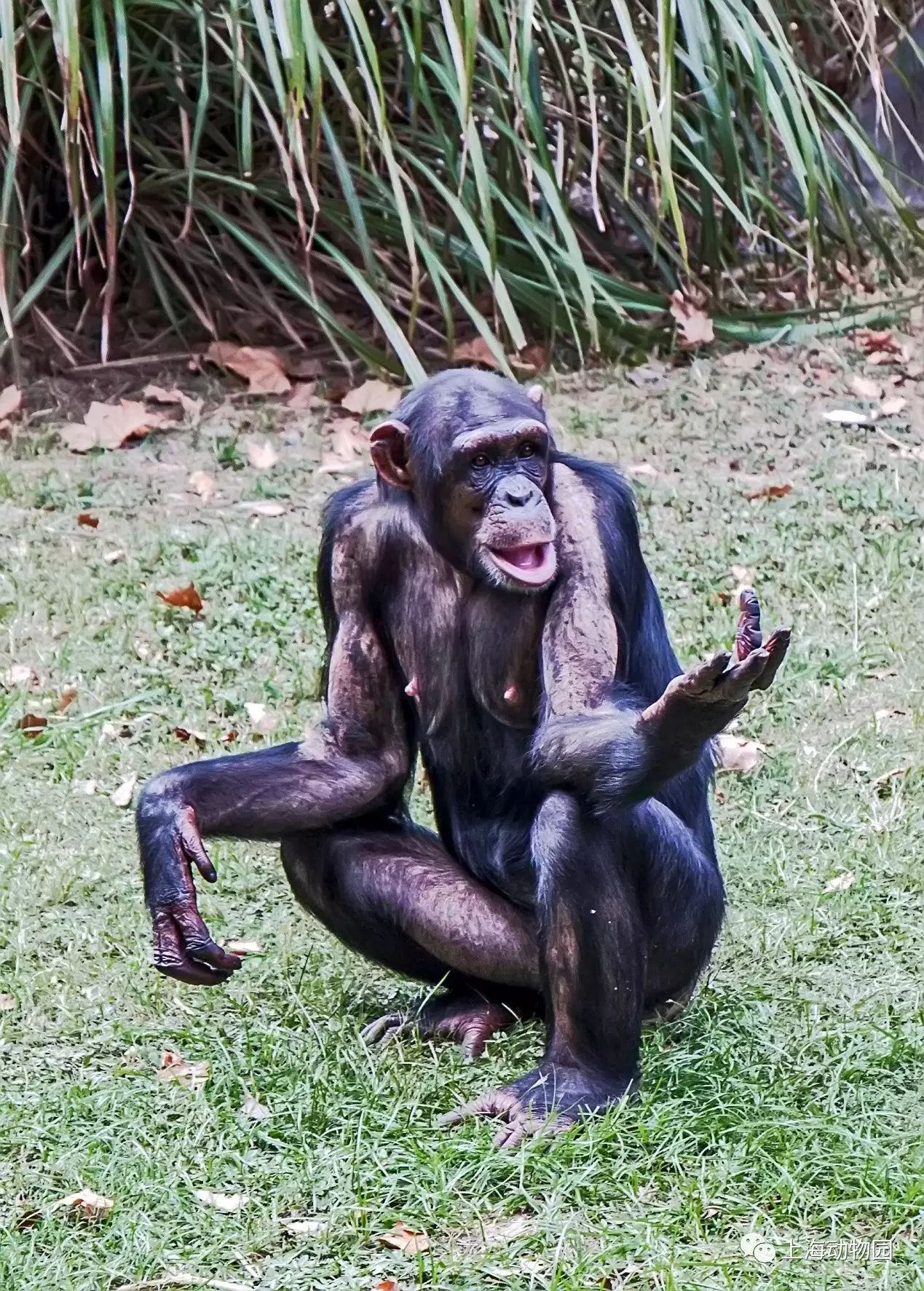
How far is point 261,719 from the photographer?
219 inches

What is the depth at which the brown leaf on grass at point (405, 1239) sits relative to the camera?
3.16m

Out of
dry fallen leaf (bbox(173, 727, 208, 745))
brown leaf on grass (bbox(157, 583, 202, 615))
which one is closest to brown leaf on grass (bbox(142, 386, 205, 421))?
brown leaf on grass (bbox(157, 583, 202, 615))

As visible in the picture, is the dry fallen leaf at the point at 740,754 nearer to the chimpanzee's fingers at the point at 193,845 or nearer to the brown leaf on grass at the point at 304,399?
the chimpanzee's fingers at the point at 193,845

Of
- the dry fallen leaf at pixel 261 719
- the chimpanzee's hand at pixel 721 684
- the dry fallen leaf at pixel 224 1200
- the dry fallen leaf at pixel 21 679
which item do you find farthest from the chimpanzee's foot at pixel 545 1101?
the dry fallen leaf at pixel 21 679

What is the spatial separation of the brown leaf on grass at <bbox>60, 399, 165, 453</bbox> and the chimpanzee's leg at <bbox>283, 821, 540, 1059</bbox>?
144 inches

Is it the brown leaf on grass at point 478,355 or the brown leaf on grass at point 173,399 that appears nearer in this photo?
the brown leaf on grass at point 173,399

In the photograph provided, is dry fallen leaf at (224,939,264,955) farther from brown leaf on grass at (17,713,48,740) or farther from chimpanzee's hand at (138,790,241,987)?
brown leaf on grass at (17,713,48,740)

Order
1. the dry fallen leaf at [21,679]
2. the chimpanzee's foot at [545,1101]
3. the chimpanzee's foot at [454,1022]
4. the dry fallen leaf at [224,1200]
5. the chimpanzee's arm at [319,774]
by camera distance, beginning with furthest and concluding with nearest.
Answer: the dry fallen leaf at [21,679] < the chimpanzee's foot at [454,1022] < the chimpanzee's arm at [319,774] < the chimpanzee's foot at [545,1101] < the dry fallen leaf at [224,1200]

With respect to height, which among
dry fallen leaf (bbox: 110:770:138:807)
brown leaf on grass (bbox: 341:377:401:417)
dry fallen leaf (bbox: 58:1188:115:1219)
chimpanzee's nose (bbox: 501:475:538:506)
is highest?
chimpanzee's nose (bbox: 501:475:538:506)

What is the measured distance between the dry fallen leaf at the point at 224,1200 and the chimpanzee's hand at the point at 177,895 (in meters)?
0.42

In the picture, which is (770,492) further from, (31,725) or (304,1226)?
(304,1226)

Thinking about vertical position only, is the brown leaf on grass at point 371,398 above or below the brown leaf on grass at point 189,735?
above

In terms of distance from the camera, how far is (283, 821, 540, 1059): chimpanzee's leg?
3912 millimetres

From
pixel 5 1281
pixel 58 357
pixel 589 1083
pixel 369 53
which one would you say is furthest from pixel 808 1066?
pixel 58 357
